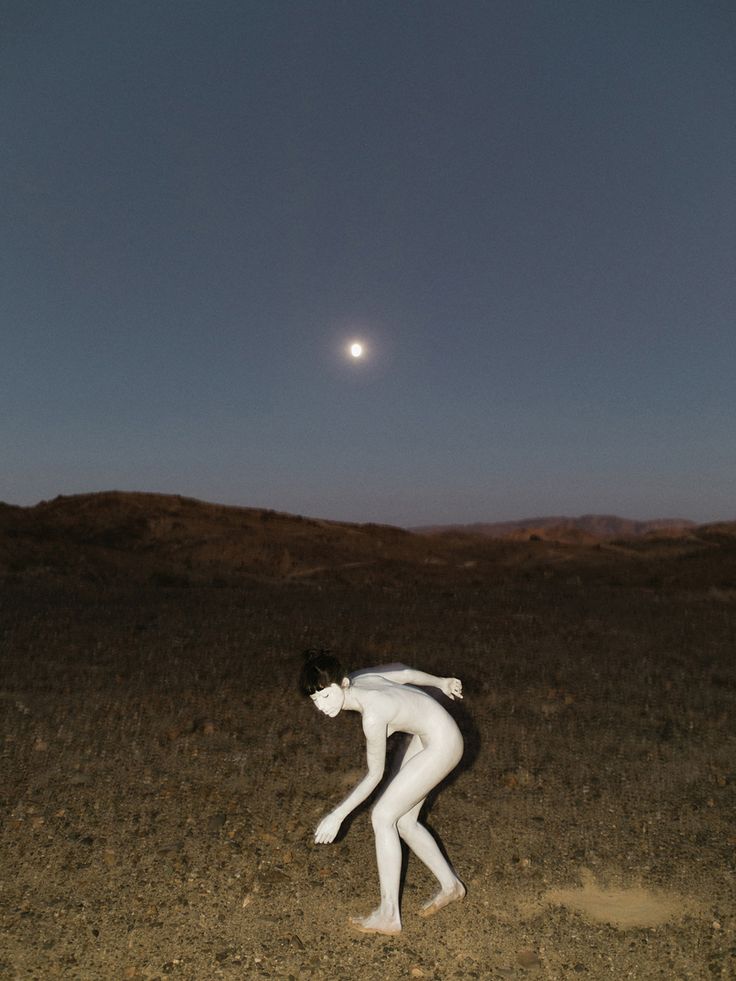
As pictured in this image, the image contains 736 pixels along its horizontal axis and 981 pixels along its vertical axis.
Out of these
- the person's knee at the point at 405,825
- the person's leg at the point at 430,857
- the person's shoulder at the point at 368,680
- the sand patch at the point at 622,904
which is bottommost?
the sand patch at the point at 622,904

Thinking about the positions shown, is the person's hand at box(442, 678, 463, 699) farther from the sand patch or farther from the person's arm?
the sand patch

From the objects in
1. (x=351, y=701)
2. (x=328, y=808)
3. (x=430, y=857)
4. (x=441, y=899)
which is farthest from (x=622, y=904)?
(x=351, y=701)

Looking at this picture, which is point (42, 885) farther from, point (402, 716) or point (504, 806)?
point (504, 806)

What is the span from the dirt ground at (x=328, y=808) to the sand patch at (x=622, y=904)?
0.7 inches

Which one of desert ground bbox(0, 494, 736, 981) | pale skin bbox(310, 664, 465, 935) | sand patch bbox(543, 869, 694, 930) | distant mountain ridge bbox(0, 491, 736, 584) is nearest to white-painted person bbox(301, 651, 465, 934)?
pale skin bbox(310, 664, 465, 935)

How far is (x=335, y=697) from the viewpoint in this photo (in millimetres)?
4141

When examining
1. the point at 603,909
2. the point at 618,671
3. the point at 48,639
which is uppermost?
the point at 48,639

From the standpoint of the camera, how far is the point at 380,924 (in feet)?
14.7

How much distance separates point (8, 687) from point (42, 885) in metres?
4.34

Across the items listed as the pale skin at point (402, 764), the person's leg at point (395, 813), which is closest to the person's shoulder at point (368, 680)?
the pale skin at point (402, 764)

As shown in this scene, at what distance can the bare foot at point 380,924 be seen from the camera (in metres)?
4.46

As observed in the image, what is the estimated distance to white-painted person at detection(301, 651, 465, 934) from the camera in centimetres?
413

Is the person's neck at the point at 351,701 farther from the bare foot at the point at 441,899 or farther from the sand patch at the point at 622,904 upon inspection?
the sand patch at the point at 622,904

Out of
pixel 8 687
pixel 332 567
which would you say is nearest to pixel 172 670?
pixel 8 687
